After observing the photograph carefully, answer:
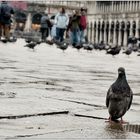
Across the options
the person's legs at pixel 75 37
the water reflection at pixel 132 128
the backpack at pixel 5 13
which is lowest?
the person's legs at pixel 75 37

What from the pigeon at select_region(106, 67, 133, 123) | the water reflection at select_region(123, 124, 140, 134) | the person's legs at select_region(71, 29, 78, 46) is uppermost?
the pigeon at select_region(106, 67, 133, 123)

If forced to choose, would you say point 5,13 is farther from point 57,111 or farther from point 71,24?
point 57,111

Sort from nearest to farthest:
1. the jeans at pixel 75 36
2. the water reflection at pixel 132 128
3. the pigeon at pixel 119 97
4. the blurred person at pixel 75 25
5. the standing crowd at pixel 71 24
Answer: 1. the water reflection at pixel 132 128
2. the pigeon at pixel 119 97
3. the standing crowd at pixel 71 24
4. the blurred person at pixel 75 25
5. the jeans at pixel 75 36

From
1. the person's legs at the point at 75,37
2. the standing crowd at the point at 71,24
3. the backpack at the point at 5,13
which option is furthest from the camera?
the person's legs at the point at 75,37

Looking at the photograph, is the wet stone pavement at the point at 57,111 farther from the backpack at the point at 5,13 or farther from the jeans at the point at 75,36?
the jeans at the point at 75,36

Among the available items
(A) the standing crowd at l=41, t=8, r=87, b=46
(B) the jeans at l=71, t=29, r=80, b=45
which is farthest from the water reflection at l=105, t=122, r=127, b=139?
(B) the jeans at l=71, t=29, r=80, b=45

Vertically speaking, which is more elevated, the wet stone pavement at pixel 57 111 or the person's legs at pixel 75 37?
the wet stone pavement at pixel 57 111

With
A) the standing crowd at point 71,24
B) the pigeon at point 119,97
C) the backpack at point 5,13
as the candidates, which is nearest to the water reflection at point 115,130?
the pigeon at point 119,97

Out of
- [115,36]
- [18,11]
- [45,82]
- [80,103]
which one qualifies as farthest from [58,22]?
[18,11]

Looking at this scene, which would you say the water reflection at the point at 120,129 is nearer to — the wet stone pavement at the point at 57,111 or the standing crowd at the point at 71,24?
the wet stone pavement at the point at 57,111

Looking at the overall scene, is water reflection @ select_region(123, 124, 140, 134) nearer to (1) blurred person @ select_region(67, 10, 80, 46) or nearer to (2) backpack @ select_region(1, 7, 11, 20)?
(2) backpack @ select_region(1, 7, 11, 20)

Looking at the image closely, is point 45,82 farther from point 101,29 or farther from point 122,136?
point 101,29

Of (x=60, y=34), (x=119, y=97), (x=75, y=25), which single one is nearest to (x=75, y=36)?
(x=60, y=34)

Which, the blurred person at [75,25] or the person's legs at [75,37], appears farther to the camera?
the person's legs at [75,37]
